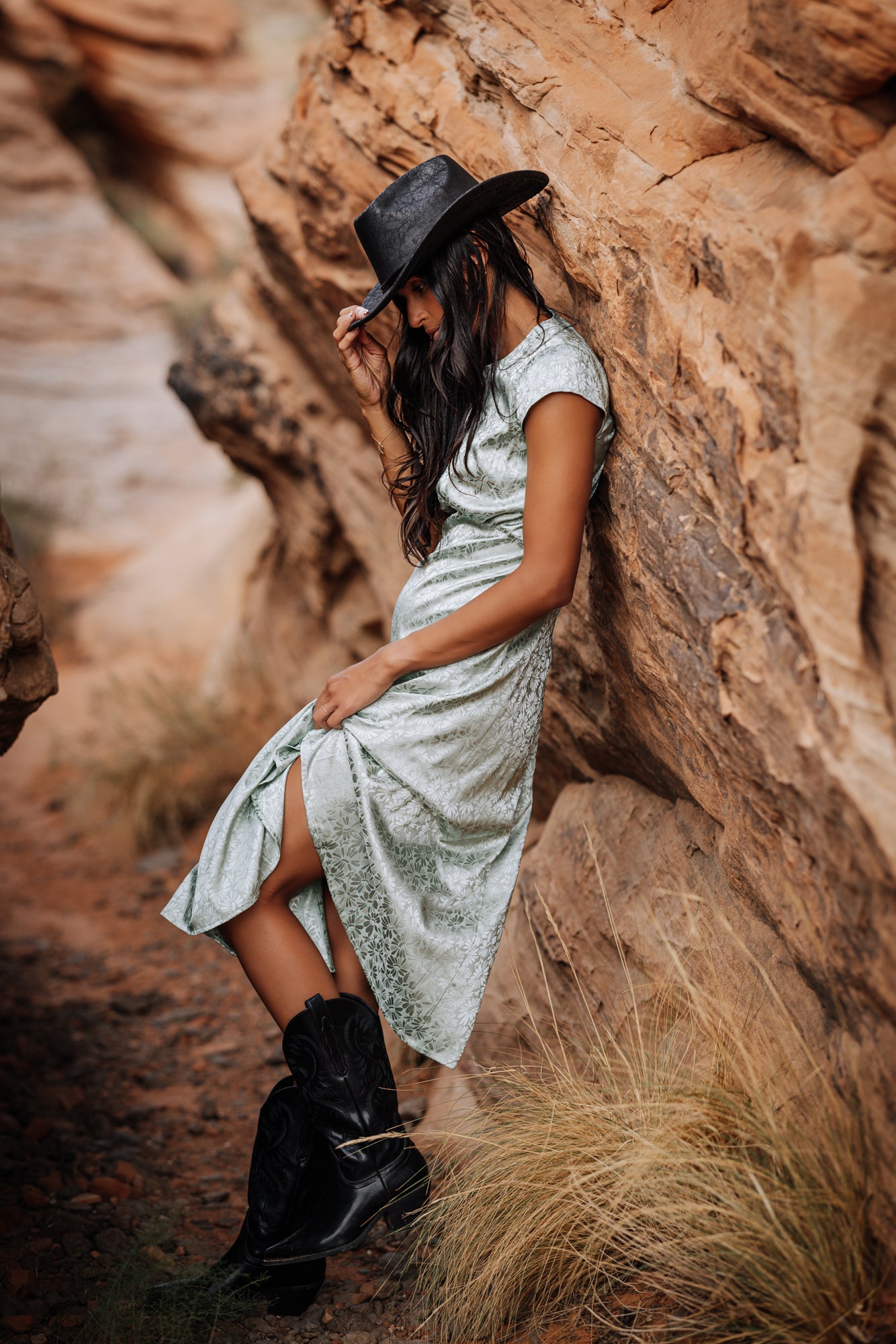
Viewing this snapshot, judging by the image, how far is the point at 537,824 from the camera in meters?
3.62

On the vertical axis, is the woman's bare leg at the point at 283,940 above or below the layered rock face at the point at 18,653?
below

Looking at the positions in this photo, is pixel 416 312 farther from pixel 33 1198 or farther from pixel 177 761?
pixel 177 761

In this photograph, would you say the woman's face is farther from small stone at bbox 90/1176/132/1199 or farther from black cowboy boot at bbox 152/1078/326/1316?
small stone at bbox 90/1176/132/1199

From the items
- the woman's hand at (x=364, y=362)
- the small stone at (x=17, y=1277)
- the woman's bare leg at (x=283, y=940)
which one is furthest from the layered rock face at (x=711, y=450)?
the small stone at (x=17, y=1277)

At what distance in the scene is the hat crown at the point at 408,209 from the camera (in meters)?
2.20

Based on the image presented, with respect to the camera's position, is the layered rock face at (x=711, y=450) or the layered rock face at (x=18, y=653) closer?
the layered rock face at (x=711, y=450)

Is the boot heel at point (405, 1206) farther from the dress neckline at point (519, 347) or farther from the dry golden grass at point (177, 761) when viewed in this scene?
the dry golden grass at point (177, 761)

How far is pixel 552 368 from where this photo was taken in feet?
7.04

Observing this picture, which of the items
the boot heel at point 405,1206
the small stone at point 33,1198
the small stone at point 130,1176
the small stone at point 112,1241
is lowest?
the small stone at point 130,1176

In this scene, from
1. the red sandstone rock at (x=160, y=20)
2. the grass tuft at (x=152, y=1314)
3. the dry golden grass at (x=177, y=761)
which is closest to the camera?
the grass tuft at (x=152, y=1314)

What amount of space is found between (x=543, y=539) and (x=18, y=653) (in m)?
1.38

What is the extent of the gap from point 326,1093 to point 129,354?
1054 cm

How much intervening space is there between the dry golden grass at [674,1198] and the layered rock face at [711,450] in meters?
0.10

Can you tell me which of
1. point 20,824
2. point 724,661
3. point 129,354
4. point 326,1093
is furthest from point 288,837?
point 129,354
